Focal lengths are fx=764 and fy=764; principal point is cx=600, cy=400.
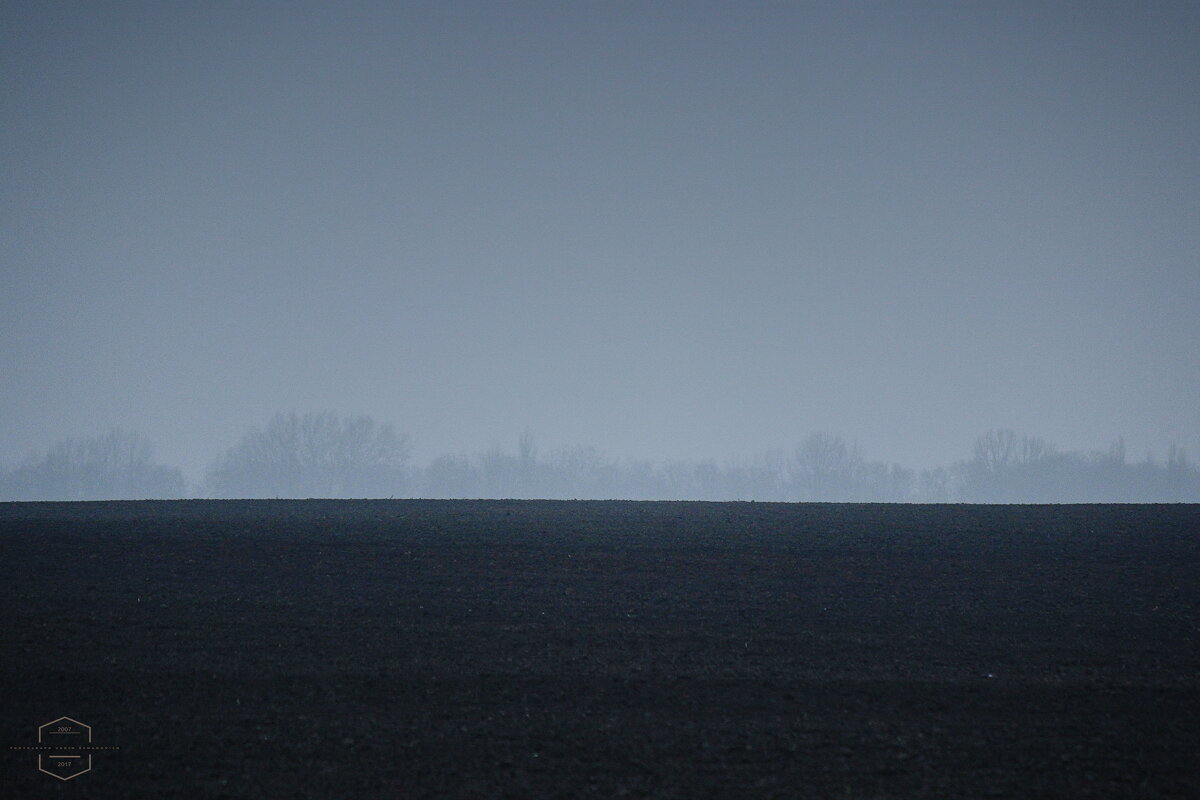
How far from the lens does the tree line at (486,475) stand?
7988 cm

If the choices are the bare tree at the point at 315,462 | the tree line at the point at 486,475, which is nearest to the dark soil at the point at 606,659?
the bare tree at the point at 315,462

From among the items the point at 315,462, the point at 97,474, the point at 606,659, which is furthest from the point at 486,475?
the point at 606,659

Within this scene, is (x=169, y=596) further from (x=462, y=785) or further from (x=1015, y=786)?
(x=1015, y=786)

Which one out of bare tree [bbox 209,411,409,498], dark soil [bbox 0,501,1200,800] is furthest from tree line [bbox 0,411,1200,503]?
dark soil [bbox 0,501,1200,800]

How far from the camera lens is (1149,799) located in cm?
860

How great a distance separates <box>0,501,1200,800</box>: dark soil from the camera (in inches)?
363

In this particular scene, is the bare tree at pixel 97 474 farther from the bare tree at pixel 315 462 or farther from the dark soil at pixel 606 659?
the dark soil at pixel 606 659

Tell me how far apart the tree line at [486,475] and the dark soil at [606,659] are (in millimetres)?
61797

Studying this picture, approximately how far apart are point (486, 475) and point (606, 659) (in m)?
77.9

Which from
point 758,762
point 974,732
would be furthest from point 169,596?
point 974,732

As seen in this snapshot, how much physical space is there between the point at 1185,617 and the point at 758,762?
1011 centimetres

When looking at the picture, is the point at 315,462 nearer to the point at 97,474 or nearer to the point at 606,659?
the point at 97,474

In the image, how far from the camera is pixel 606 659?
12.3 m

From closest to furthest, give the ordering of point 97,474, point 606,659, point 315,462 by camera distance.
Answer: point 606,659 → point 315,462 → point 97,474
